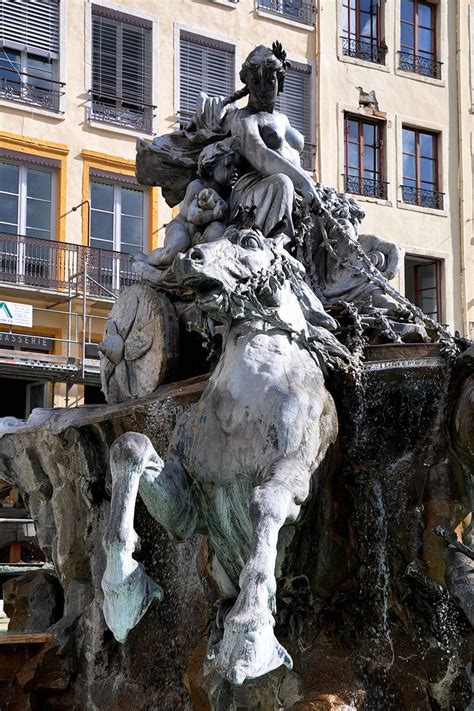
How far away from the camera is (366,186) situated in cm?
2958

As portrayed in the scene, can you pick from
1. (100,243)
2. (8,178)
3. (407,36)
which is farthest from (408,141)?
(8,178)

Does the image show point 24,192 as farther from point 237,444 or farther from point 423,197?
point 237,444

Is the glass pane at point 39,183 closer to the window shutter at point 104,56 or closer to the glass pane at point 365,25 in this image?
the window shutter at point 104,56

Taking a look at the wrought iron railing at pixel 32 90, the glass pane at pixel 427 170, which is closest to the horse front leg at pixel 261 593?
the wrought iron railing at pixel 32 90

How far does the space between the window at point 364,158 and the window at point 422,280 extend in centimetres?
180

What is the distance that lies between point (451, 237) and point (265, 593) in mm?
26107

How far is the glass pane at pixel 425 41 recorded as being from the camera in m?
31.5

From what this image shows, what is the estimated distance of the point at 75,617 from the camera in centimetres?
815

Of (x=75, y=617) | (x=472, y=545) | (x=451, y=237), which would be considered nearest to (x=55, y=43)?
(x=451, y=237)

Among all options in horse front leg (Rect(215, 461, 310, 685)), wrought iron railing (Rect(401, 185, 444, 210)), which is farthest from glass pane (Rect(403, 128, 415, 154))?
horse front leg (Rect(215, 461, 310, 685))

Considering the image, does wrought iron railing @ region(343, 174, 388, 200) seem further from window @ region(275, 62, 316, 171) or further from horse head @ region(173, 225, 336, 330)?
horse head @ region(173, 225, 336, 330)

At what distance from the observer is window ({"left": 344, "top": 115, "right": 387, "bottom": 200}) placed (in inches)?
1161

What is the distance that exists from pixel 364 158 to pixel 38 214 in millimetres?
8185

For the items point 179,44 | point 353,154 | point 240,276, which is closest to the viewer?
point 240,276
